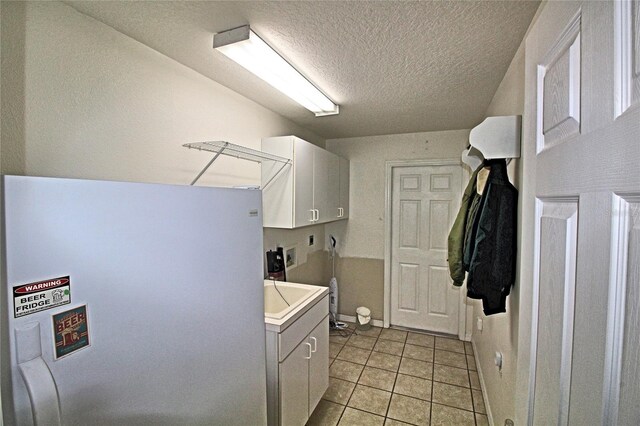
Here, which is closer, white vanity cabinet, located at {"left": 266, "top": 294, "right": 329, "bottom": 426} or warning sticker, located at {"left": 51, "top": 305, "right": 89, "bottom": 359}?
warning sticker, located at {"left": 51, "top": 305, "right": 89, "bottom": 359}

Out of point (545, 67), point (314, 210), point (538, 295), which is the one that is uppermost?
point (545, 67)

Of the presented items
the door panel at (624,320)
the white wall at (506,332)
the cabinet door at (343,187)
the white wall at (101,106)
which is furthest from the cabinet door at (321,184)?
the door panel at (624,320)

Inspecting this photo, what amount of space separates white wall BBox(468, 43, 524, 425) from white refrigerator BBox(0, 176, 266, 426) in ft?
4.38

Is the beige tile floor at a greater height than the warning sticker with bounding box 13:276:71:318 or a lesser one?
lesser

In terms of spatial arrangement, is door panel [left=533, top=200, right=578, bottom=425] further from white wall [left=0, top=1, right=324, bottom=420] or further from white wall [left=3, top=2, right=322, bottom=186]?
white wall [left=3, top=2, right=322, bottom=186]

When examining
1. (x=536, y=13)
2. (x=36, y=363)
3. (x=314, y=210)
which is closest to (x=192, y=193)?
(x=36, y=363)

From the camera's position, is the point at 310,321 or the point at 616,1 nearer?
the point at 616,1

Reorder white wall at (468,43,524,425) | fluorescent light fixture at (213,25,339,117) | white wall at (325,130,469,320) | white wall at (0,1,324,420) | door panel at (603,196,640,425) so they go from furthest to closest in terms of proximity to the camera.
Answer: white wall at (325,130,469,320) < white wall at (468,43,524,425) < fluorescent light fixture at (213,25,339,117) < white wall at (0,1,324,420) < door panel at (603,196,640,425)

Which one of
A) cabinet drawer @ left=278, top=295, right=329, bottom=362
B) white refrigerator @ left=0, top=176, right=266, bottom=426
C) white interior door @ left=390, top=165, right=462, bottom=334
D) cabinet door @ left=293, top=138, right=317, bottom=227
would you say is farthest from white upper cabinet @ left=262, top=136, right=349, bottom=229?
white interior door @ left=390, top=165, right=462, bottom=334

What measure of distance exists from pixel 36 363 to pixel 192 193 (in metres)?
0.52

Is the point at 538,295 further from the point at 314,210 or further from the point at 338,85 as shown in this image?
the point at 314,210

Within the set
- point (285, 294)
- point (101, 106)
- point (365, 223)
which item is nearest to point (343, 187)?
point (365, 223)

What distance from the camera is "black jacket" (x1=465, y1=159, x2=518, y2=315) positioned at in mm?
1331

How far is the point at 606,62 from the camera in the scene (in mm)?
433
